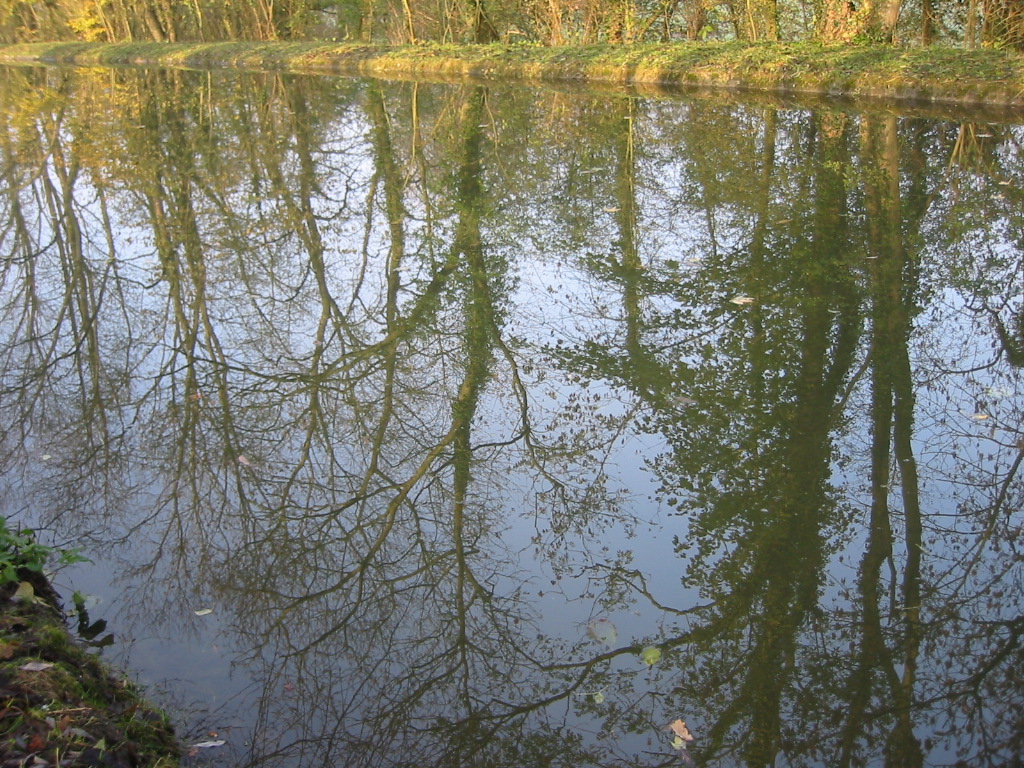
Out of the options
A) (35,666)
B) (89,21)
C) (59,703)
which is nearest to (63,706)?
(59,703)

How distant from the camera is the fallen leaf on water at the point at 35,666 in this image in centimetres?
265

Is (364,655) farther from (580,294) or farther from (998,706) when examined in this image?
(580,294)

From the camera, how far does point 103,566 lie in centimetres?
374

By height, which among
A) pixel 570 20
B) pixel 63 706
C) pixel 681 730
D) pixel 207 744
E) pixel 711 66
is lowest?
pixel 681 730

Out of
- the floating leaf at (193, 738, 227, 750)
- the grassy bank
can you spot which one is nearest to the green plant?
the grassy bank

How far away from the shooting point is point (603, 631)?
3338 mm

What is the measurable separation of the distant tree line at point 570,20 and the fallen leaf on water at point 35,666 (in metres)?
17.2

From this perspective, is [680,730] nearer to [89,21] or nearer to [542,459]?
[542,459]

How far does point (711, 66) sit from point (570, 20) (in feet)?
26.9

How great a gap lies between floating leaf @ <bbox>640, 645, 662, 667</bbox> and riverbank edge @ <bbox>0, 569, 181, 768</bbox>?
148cm

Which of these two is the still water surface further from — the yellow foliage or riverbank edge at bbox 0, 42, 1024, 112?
the yellow foliage

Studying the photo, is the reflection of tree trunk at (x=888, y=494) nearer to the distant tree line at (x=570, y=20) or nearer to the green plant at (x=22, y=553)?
the green plant at (x=22, y=553)

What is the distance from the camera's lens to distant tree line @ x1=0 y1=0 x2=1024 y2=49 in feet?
56.0

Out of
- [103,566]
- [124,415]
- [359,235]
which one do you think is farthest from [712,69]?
[103,566]
